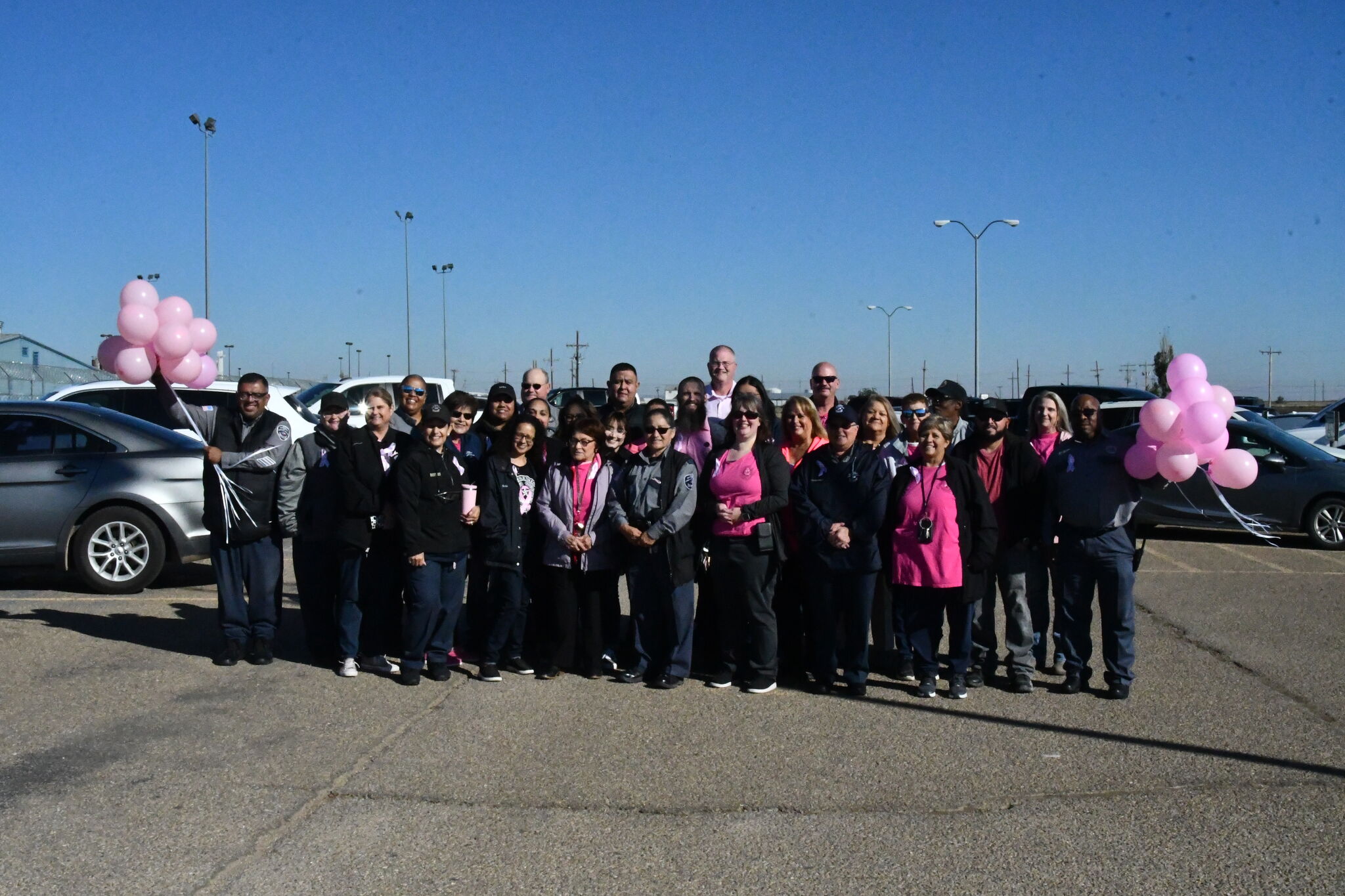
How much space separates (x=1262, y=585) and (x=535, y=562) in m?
6.95

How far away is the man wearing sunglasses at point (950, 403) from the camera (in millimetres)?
8125

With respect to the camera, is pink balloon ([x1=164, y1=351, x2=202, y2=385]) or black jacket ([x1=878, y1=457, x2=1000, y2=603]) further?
pink balloon ([x1=164, y1=351, x2=202, y2=385])

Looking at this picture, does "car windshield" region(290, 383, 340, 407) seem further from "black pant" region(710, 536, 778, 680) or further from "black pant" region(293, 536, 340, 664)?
"black pant" region(710, 536, 778, 680)

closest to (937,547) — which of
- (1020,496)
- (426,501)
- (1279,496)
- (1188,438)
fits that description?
(1020,496)

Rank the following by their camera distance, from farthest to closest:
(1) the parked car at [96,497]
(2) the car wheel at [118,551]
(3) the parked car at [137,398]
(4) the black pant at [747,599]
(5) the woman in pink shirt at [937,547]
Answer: (3) the parked car at [137,398]
(2) the car wheel at [118,551]
(1) the parked car at [96,497]
(4) the black pant at [747,599]
(5) the woman in pink shirt at [937,547]

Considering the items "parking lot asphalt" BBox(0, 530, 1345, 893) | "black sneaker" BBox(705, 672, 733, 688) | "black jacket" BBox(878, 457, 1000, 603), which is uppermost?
"black jacket" BBox(878, 457, 1000, 603)

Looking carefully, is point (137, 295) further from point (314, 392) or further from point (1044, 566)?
point (314, 392)

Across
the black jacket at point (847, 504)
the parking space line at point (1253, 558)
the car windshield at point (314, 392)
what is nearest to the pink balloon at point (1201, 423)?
the black jacket at point (847, 504)

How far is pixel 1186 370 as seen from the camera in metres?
6.62

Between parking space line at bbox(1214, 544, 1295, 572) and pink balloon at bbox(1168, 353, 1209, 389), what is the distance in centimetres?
571

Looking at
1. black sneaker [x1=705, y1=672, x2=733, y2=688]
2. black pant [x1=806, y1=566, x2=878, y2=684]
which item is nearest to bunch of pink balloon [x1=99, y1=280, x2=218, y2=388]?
black sneaker [x1=705, y1=672, x2=733, y2=688]

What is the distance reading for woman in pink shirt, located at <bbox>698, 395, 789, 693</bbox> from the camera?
6734 mm

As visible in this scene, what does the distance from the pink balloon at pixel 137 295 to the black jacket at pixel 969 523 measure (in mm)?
4825

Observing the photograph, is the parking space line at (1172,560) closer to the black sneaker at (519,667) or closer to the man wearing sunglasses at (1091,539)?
the man wearing sunglasses at (1091,539)
